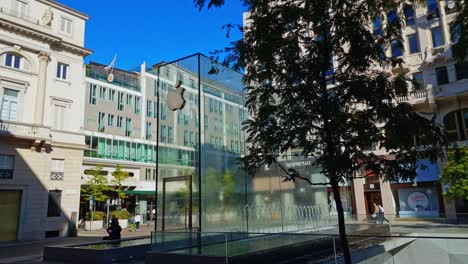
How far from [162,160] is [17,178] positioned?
20.2 meters

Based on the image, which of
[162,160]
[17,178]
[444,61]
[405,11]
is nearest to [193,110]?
[162,160]

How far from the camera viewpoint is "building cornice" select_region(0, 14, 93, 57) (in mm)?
29406

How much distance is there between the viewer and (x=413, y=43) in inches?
1478

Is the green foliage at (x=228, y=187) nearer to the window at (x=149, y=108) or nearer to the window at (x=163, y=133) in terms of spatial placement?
the window at (x=163, y=133)

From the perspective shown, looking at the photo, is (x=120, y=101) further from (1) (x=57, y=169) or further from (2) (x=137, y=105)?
(1) (x=57, y=169)

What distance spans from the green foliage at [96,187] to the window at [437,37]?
118 feet

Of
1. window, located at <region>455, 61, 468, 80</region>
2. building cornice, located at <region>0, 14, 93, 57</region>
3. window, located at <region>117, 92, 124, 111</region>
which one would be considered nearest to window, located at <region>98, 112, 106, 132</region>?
window, located at <region>117, 92, 124, 111</region>

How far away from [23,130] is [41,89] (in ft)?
13.0

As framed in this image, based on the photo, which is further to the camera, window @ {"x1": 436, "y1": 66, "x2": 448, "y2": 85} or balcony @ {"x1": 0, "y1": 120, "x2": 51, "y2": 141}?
window @ {"x1": 436, "y1": 66, "x2": 448, "y2": 85}

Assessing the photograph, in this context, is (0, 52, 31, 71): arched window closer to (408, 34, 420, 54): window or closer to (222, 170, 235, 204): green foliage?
(222, 170, 235, 204): green foliage

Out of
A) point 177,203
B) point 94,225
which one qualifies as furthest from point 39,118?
point 177,203

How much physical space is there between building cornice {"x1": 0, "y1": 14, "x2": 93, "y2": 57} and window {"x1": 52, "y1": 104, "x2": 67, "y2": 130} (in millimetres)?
5238

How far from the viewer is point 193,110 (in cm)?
1402

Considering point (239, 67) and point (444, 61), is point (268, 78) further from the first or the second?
point (444, 61)
